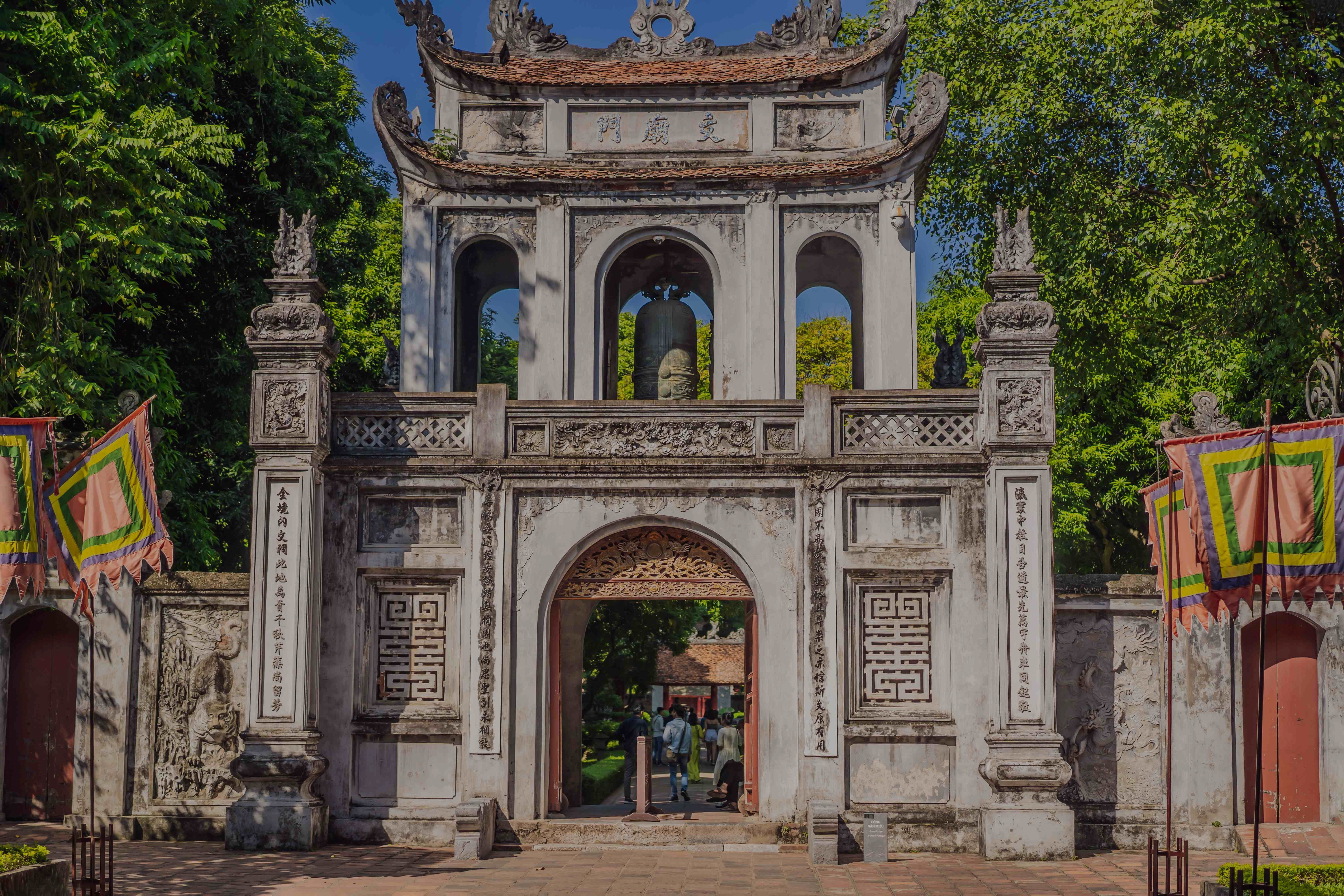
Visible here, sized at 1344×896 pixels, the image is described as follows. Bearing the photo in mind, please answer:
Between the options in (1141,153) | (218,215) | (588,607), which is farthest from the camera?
(218,215)

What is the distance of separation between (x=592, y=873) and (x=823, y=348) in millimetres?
28282

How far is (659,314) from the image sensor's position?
668 inches

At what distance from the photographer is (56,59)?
16.0m

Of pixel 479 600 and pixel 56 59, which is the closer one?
pixel 479 600

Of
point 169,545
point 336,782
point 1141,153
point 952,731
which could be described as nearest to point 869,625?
point 952,731

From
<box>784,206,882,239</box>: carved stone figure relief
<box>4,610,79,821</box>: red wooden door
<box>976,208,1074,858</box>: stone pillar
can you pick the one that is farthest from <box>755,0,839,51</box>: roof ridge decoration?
<box>4,610,79,821</box>: red wooden door

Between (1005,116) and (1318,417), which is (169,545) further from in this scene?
(1005,116)

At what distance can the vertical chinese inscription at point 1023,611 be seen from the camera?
530 inches

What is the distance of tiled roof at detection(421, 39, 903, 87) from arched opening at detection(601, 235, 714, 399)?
7.12ft

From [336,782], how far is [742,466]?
552cm

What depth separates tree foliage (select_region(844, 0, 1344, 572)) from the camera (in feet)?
54.3

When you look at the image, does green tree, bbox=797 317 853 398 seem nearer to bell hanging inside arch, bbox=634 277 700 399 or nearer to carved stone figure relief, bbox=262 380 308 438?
bell hanging inside arch, bbox=634 277 700 399

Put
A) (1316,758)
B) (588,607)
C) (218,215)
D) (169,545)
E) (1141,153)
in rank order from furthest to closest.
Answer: (218,215)
(1141,153)
(588,607)
(1316,758)
(169,545)

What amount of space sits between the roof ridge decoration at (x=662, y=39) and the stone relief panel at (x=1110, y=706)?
9026mm
